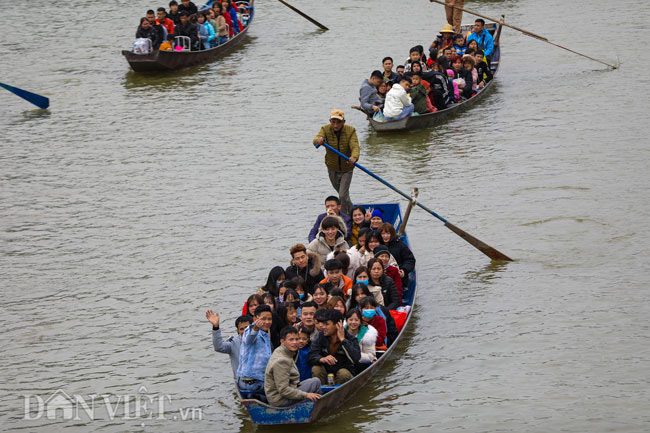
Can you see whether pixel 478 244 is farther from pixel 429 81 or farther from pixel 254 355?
pixel 429 81

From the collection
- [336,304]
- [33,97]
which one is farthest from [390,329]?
[33,97]

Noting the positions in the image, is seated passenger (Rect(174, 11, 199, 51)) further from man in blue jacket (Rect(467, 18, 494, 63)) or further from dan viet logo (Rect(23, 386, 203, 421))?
dan viet logo (Rect(23, 386, 203, 421))

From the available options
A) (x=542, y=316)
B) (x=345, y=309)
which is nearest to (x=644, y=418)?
(x=542, y=316)

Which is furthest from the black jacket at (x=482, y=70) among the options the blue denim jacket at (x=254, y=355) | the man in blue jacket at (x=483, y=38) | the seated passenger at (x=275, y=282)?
the blue denim jacket at (x=254, y=355)

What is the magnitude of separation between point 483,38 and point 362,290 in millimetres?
12137

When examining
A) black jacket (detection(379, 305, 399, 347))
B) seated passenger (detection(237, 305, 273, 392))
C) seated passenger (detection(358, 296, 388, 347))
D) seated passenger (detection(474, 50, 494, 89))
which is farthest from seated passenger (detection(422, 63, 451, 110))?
seated passenger (detection(237, 305, 273, 392))

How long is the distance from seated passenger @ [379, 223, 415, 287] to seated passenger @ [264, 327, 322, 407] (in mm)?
3084

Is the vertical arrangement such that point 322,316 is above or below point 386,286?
above

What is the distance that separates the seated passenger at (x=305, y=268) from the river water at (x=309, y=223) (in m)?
1.26

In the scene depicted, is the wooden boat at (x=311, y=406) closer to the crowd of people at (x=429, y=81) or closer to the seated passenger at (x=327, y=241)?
the seated passenger at (x=327, y=241)

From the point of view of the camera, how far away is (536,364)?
9.91 metres

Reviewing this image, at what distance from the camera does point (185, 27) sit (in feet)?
75.2

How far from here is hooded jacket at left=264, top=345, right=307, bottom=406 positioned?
8.18 metres

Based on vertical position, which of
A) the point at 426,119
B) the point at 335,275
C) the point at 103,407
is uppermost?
the point at 426,119
